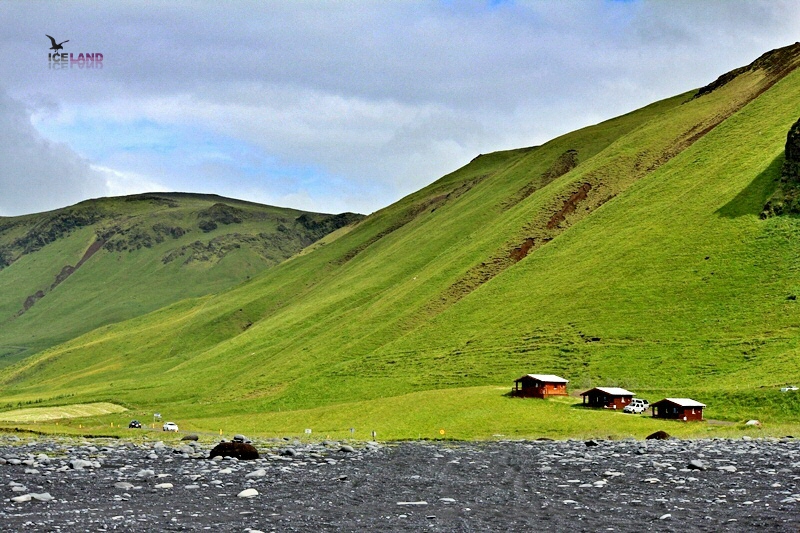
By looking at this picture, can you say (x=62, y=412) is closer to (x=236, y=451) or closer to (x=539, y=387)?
(x=539, y=387)

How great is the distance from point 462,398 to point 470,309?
164ft

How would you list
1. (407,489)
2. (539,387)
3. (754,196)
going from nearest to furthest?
(407,489)
(539,387)
(754,196)

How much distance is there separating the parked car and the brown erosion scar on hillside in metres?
67.8

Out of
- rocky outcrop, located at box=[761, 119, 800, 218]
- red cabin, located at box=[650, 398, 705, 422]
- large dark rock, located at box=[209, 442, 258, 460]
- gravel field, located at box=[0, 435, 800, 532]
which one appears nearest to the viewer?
gravel field, located at box=[0, 435, 800, 532]

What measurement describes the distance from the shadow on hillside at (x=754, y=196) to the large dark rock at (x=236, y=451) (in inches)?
3989

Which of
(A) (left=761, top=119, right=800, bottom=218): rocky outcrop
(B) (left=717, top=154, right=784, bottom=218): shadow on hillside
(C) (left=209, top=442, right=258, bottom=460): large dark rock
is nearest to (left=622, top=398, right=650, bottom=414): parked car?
(C) (left=209, top=442, right=258, bottom=460): large dark rock

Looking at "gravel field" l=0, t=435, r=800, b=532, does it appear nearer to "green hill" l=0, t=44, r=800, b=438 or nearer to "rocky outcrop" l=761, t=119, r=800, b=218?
"green hill" l=0, t=44, r=800, b=438

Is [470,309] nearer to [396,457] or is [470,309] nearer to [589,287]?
[589,287]

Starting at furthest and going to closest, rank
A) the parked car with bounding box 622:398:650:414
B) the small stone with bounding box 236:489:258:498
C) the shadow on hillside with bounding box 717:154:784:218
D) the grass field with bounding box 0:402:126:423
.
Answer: the shadow on hillside with bounding box 717:154:784:218 → the grass field with bounding box 0:402:126:423 → the parked car with bounding box 622:398:650:414 → the small stone with bounding box 236:489:258:498

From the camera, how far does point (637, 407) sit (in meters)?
81.1

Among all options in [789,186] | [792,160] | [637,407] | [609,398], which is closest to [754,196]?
[789,186]

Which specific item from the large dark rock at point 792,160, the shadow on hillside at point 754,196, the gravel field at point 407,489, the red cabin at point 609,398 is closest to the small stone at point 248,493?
the gravel field at point 407,489

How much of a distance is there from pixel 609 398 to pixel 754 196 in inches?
2584

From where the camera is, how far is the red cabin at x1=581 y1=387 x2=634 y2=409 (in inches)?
3223
